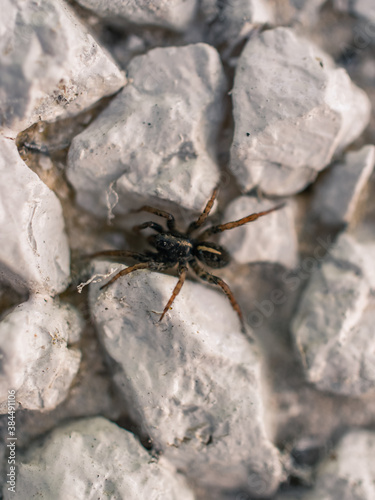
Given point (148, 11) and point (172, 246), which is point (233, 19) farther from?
point (172, 246)

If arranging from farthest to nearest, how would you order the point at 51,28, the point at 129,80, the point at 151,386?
1. the point at 129,80
2. the point at 151,386
3. the point at 51,28

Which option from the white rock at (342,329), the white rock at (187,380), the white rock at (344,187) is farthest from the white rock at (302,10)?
the white rock at (187,380)

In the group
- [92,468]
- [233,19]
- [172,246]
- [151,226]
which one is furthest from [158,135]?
[92,468]

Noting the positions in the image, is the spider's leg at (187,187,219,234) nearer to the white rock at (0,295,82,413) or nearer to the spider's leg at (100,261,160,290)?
the spider's leg at (100,261,160,290)

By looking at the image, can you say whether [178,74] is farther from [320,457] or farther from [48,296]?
[320,457]

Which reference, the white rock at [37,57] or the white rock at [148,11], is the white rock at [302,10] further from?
the white rock at [37,57]

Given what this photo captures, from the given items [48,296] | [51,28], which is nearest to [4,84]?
[51,28]

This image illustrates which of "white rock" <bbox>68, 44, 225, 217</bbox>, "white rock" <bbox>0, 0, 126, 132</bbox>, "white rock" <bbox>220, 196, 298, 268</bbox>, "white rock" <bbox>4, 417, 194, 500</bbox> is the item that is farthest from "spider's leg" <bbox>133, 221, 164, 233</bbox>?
"white rock" <bbox>4, 417, 194, 500</bbox>

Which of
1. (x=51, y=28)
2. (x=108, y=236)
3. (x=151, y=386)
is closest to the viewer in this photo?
(x=51, y=28)
